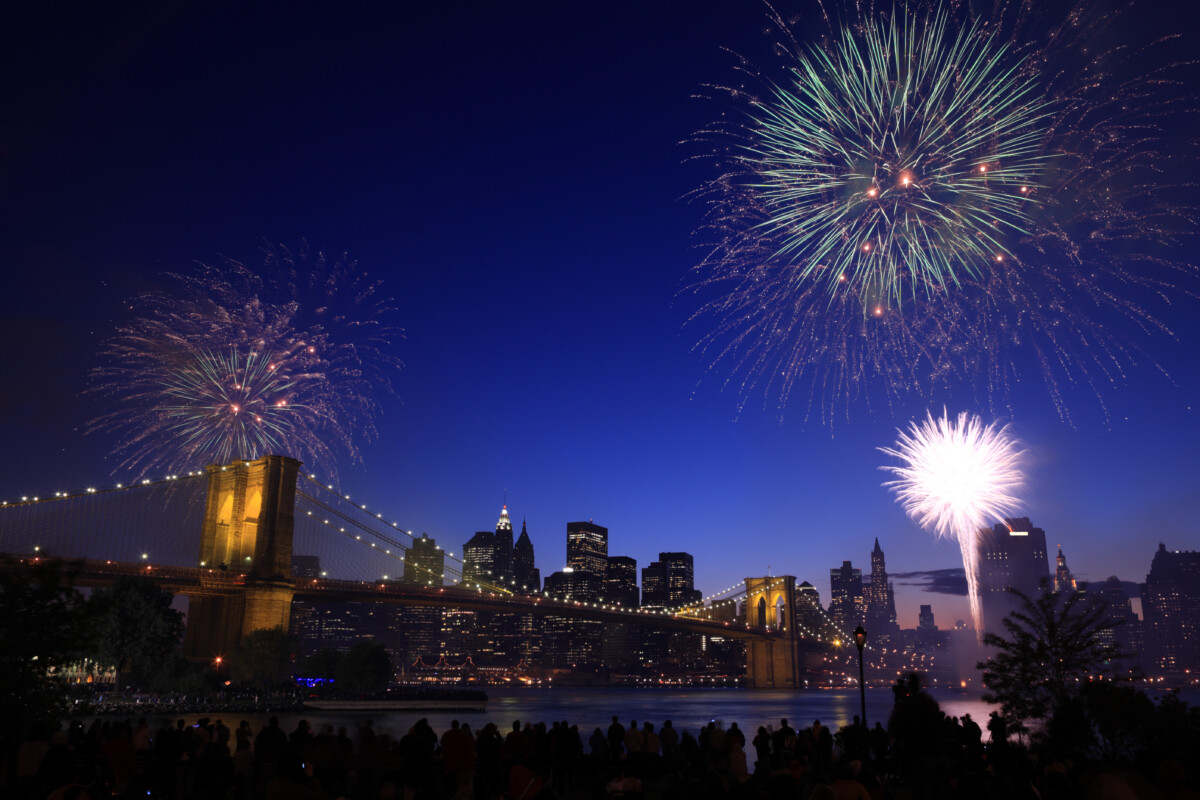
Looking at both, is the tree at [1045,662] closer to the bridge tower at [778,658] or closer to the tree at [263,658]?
the tree at [263,658]

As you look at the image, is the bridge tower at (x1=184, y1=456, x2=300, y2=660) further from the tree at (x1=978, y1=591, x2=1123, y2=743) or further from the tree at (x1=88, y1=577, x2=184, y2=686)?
the tree at (x1=978, y1=591, x2=1123, y2=743)

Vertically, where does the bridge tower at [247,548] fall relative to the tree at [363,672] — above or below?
above

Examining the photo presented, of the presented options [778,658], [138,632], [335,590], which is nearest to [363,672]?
[335,590]

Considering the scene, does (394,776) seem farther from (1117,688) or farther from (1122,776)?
(1117,688)

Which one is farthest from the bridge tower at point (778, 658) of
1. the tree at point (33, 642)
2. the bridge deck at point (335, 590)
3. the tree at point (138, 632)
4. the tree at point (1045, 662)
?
the tree at point (33, 642)

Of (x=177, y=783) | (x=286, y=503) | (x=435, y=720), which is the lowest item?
(x=435, y=720)

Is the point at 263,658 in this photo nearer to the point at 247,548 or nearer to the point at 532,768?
the point at 247,548

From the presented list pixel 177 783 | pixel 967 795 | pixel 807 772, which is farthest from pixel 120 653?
pixel 967 795
